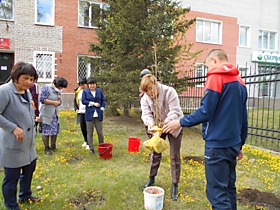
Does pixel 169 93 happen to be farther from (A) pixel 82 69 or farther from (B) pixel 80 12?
(B) pixel 80 12

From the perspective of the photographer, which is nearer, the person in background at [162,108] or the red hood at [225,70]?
the red hood at [225,70]

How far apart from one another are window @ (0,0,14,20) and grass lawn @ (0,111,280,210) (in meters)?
9.57

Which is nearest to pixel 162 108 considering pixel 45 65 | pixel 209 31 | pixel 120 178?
pixel 120 178

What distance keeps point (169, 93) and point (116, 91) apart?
17.4 ft

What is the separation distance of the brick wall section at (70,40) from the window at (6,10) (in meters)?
2.28

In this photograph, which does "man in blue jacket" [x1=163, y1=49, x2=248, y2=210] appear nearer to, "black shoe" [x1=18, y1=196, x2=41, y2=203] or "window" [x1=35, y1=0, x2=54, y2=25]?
"black shoe" [x1=18, y1=196, x2=41, y2=203]

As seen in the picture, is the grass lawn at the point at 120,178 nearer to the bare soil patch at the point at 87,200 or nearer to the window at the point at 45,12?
the bare soil patch at the point at 87,200

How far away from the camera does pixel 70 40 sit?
13977 mm

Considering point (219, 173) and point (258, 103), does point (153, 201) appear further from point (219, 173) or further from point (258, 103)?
point (258, 103)

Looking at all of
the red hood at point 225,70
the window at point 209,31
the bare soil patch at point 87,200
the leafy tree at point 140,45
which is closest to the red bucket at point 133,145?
the bare soil patch at point 87,200

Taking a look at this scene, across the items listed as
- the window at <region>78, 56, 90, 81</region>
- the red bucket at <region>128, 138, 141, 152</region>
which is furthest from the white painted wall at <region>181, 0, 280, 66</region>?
the red bucket at <region>128, 138, 141, 152</region>

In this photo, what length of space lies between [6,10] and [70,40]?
139 inches

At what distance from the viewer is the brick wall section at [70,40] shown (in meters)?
13.7

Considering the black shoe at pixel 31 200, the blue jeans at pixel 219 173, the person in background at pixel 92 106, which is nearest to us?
the blue jeans at pixel 219 173
